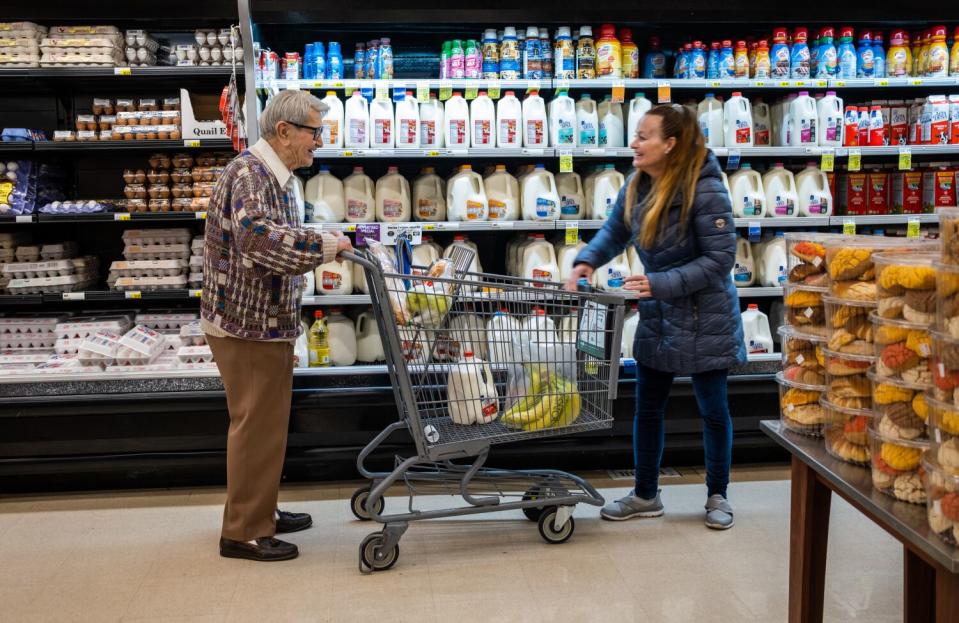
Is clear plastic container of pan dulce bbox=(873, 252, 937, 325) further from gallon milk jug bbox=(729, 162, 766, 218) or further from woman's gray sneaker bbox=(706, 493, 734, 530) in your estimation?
gallon milk jug bbox=(729, 162, 766, 218)

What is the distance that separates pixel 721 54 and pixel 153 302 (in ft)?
10.3

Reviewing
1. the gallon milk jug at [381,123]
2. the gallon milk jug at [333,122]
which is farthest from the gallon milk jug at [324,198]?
the gallon milk jug at [381,123]

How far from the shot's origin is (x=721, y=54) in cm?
435

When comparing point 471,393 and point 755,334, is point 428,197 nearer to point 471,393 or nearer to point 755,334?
point 471,393

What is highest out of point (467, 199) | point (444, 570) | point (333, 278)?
point (467, 199)

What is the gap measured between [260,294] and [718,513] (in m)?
1.92

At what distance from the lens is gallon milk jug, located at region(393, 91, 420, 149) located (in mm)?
4227

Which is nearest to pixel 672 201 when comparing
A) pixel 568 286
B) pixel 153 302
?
pixel 568 286

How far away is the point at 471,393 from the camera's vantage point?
3084 millimetres

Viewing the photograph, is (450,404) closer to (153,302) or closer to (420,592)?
(420,592)

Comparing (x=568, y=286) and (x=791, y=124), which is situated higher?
(x=791, y=124)

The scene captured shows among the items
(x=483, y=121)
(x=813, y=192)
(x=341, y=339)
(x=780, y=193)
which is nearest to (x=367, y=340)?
(x=341, y=339)

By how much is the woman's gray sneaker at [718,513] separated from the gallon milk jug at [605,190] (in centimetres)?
151

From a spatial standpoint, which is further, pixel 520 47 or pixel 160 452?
pixel 520 47
